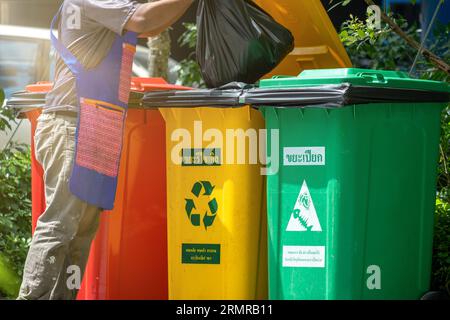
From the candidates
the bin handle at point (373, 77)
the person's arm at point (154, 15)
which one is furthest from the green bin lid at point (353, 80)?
the person's arm at point (154, 15)

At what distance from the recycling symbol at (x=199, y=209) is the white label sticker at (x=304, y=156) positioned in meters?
0.46

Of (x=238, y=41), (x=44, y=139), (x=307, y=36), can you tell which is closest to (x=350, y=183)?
(x=238, y=41)

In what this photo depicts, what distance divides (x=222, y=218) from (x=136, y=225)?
682 mm

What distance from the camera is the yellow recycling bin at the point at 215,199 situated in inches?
188

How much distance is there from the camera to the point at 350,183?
441 centimetres

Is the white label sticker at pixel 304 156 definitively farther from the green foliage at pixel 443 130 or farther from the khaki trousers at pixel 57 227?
the green foliage at pixel 443 130

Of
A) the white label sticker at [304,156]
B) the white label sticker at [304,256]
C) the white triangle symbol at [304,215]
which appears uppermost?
the white label sticker at [304,156]

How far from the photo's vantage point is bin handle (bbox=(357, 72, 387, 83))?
4411mm

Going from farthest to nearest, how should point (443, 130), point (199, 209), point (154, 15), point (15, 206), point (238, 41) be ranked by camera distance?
point (15, 206) < point (443, 130) < point (238, 41) < point (199, 209) < point (154, 15)

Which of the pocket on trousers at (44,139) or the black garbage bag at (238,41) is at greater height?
the black garbage bag at (238,41)

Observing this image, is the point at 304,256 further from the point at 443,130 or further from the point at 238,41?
the point at 443,130

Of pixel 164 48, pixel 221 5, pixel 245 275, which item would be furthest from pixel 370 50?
pixel 245 275

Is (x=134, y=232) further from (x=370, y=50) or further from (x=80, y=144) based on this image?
(x=370, y=50)

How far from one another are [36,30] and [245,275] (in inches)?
202
